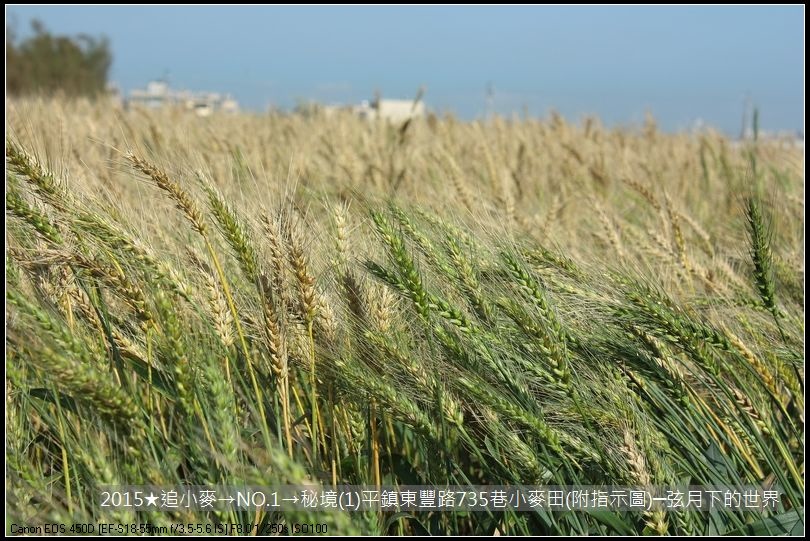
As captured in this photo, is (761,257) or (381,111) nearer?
(761,257)

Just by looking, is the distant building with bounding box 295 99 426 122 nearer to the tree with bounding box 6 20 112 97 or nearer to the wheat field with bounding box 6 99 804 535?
the wheat field with bounding box 6 99 804 535

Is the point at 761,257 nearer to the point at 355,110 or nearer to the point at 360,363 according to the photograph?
the point at 360,363

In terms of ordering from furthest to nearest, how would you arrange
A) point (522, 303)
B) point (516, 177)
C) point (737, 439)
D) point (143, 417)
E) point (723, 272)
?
point (516, 177) < point (723, 272) < point (737, 439) < point (522, 303) < point (143, 417)

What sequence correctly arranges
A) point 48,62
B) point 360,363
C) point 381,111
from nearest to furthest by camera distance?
point 360,363
point 381,111
point 48,62

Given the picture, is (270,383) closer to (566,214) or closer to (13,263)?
(13,263)

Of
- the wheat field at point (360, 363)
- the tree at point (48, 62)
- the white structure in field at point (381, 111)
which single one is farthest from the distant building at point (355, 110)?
the tree at point (48, 62)

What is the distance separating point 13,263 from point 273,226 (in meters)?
0.53

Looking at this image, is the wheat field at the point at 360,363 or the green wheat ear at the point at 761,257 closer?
the wheat field at the point at 360,363

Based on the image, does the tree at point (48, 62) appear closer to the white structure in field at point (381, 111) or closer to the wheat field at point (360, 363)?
the white structure in field at point (381, 111)

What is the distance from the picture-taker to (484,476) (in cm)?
168

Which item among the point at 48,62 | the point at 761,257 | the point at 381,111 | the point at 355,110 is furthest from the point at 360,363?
the point at 48,62

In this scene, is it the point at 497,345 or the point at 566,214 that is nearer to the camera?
the point at 497,345

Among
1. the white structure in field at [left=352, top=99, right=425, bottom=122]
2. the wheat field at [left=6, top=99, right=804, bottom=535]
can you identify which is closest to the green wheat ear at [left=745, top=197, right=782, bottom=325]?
the wheat field at [left=6, top=99, right=804, bottom=535]

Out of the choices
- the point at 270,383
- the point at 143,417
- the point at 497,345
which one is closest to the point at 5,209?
the point at 143,417
